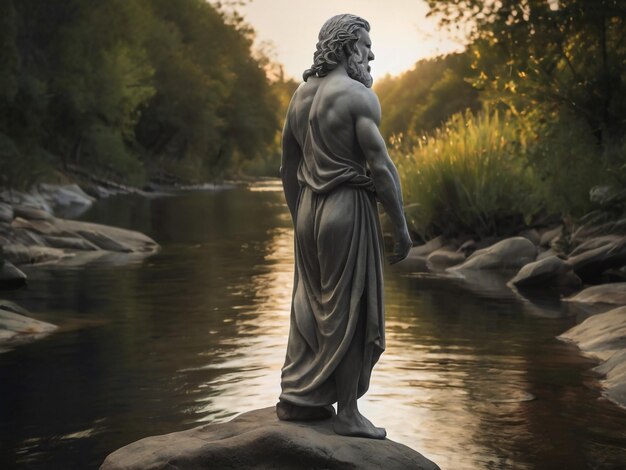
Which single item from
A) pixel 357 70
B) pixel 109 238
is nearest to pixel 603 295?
pixel 357 70

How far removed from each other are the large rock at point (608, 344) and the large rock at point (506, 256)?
7.80 meters

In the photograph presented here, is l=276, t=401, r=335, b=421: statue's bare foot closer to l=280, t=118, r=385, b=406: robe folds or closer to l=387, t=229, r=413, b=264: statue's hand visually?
l=280, t=118, r=385, b=406: robe folds

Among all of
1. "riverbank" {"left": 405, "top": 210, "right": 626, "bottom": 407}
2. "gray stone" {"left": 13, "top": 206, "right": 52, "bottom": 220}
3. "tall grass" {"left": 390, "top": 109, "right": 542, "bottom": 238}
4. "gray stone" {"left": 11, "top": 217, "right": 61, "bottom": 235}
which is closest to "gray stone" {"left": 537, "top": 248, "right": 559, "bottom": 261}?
"riverbank" {"left": 405, "top": 210, "right": 626, "bottom": 407}

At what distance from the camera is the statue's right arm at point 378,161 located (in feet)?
22.1

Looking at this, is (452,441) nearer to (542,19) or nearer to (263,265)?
(263,265)

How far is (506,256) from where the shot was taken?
20625 mm

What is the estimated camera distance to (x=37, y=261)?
2080cm

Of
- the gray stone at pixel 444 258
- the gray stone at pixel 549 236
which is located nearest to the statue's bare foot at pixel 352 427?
the gray stone at pixel 444 258

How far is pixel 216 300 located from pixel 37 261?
6.18m

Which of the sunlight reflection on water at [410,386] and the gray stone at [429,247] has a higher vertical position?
the gray stone at [429,247]

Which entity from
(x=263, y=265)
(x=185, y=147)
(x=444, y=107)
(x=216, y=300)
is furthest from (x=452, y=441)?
(x=444, y=107)

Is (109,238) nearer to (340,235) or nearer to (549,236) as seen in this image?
(549,236)

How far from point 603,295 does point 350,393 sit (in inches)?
365

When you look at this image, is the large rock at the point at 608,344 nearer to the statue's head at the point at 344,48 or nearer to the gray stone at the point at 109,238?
the statue's head at the point at 344,48
